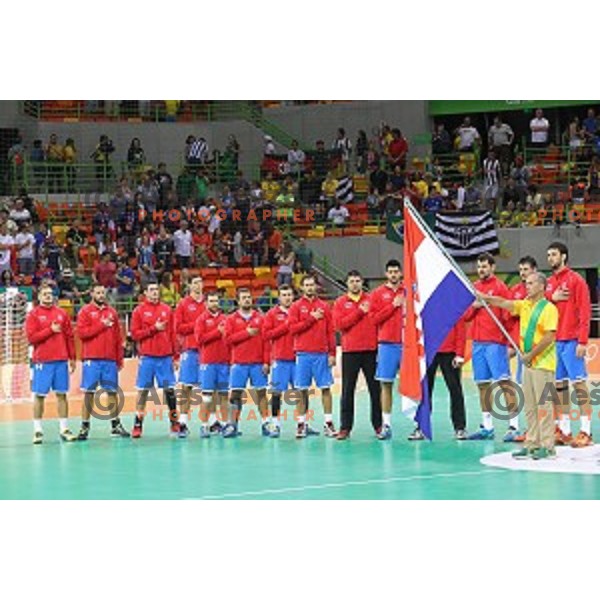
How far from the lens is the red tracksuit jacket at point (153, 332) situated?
17.3 meters

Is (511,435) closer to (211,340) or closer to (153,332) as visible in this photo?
(211,340)

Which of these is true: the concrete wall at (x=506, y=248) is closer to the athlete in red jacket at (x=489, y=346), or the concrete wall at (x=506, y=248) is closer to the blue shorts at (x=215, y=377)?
the blue shorts at (x=215, y=377)

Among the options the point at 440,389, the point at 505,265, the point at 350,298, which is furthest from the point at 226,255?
the point at 350,298

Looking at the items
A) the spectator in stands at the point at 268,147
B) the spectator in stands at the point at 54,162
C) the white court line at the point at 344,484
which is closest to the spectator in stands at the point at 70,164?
the spectator in stands at the point at 54,162

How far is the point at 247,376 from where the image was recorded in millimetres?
17250

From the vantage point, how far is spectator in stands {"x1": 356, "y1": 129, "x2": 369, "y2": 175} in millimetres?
34344

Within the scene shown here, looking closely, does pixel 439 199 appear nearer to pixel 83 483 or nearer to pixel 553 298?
pixel 553 298

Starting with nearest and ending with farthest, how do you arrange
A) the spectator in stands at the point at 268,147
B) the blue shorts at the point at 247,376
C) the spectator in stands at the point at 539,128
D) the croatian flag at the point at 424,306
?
the croatian flag at the point at 424,306
the blue shorts at the point at 247,376
the spectator in stands at the point at 539,128
the spectator in stands at the point at 268,147

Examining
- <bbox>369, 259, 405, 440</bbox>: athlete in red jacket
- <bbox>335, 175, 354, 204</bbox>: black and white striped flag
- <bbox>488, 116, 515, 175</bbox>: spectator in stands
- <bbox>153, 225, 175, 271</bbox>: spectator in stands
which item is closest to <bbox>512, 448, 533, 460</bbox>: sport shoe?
<bbox>369, 259, 405, 440</bbox>: athlete in red jacket

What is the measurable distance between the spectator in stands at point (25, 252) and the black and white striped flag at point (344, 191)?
7.57 m

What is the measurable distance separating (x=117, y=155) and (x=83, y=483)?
21.5m

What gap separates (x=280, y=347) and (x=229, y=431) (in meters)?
1.17

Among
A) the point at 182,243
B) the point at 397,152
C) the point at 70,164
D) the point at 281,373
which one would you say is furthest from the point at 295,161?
the point at 281,373

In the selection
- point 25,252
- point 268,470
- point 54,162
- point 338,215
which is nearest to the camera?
point 268,470
